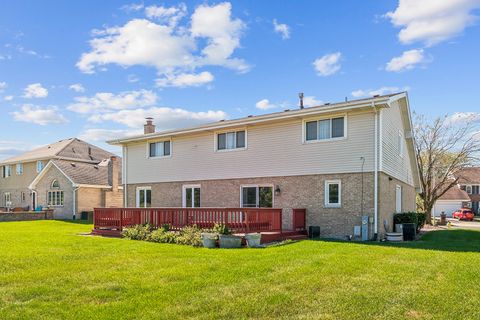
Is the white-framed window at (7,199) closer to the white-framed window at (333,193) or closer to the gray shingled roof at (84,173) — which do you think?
the gray shingled roof at (84,173)

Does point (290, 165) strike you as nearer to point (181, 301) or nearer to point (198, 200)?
point (198, 200)

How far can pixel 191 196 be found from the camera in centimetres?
2061

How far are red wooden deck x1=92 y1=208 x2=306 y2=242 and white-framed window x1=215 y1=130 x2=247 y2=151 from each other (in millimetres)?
4122

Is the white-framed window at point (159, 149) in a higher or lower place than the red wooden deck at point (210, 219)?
higher

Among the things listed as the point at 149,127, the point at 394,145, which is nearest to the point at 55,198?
the point at 149,127

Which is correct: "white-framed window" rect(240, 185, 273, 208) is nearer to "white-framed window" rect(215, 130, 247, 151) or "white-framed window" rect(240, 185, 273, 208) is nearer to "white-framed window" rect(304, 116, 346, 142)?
"white-framed window" rect(215, 130, 247, 151)

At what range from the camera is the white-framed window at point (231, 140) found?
18.8 m

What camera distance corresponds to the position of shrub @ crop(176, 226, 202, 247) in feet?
44.1

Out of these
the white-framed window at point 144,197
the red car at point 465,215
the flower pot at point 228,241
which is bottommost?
the red car at point 465,215

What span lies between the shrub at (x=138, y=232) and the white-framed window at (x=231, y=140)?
5.49m

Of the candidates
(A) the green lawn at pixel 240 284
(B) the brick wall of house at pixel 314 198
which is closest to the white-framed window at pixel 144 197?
(B) the brick wall of house at pixel 314 198

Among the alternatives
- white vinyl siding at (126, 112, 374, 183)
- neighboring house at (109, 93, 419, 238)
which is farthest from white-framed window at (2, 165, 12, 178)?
neighboring house at (109, 93, 419, 238)

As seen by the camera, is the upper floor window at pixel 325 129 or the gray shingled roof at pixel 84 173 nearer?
the upper floor window at pixel 325 129

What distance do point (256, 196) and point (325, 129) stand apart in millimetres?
4356
